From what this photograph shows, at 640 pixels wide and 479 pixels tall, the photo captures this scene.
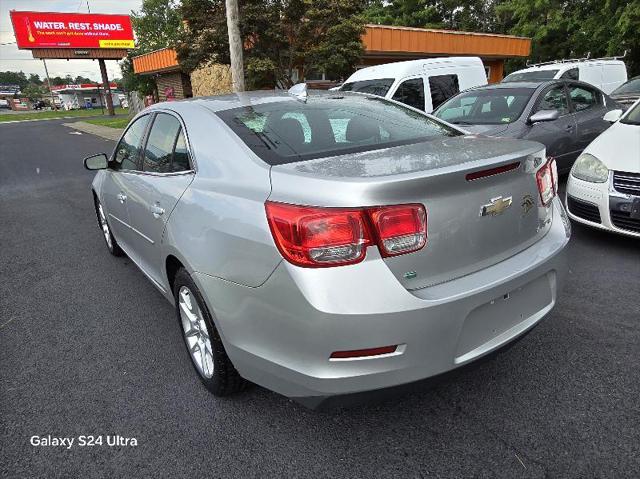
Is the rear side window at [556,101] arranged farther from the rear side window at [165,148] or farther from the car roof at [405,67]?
the rear side window at [165,148]

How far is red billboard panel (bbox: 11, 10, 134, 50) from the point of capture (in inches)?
1729

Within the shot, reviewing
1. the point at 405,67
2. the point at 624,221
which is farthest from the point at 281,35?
the point at 624,221

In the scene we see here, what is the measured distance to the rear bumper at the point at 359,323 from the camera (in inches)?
67.2

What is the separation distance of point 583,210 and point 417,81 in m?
5.27

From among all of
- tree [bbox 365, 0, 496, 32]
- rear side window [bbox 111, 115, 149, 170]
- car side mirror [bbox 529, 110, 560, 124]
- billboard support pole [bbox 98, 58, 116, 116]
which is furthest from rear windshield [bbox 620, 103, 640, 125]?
billboard support pole [bbox 98, 58, 116, 116]

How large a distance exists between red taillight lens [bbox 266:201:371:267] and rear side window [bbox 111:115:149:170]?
2070mm

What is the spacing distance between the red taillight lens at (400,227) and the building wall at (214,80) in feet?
56.0

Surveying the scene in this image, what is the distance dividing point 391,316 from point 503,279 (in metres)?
0.56

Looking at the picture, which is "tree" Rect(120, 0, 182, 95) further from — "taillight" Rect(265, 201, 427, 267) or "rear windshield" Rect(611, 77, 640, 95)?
"taillight" Rect(265, 201, 427, 267)

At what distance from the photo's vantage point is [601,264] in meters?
3.97

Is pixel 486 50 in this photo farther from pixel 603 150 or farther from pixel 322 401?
pixel 322 401

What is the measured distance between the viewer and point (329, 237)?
1.74 meters

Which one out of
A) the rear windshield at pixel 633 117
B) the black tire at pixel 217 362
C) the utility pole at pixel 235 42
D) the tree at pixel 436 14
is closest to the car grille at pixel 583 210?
the rear windshield at pixel 633 117

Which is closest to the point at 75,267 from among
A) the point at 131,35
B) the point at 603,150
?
the point at 603,150
